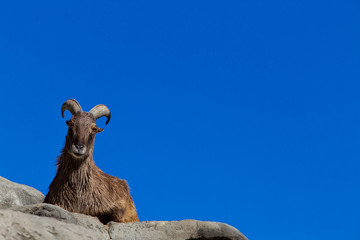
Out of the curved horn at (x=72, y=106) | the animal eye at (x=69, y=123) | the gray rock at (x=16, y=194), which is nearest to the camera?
the animal eye at (x=69, y=123)

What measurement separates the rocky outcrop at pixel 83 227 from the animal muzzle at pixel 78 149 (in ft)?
7.42

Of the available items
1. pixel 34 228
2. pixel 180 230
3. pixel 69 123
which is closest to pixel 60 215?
pixel 34 228

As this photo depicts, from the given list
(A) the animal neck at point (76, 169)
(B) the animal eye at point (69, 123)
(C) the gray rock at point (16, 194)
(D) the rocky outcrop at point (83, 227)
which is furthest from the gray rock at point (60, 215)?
(C) the gray rock at point (16, 194)

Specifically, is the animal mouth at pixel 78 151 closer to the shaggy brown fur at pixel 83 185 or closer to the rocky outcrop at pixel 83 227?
the shaggy brown fur at pixel 83 185

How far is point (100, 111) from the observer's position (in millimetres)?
13648

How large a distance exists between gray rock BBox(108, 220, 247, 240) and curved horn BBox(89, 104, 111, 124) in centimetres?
367

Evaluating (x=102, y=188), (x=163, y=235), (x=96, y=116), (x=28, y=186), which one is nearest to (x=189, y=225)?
(x=163, y=235)

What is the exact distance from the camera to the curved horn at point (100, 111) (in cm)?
1339

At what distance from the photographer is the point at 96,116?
13.4 metres

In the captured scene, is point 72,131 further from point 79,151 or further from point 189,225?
point 189,225

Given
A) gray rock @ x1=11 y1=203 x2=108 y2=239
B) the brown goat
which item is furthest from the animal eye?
gray rock @ x1=11 y1=203 x2=108 y2=239

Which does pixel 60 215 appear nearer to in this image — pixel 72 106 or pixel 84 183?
pixel 84 183

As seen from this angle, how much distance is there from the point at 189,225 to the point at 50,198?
393cm

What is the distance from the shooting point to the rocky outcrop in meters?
8.62
